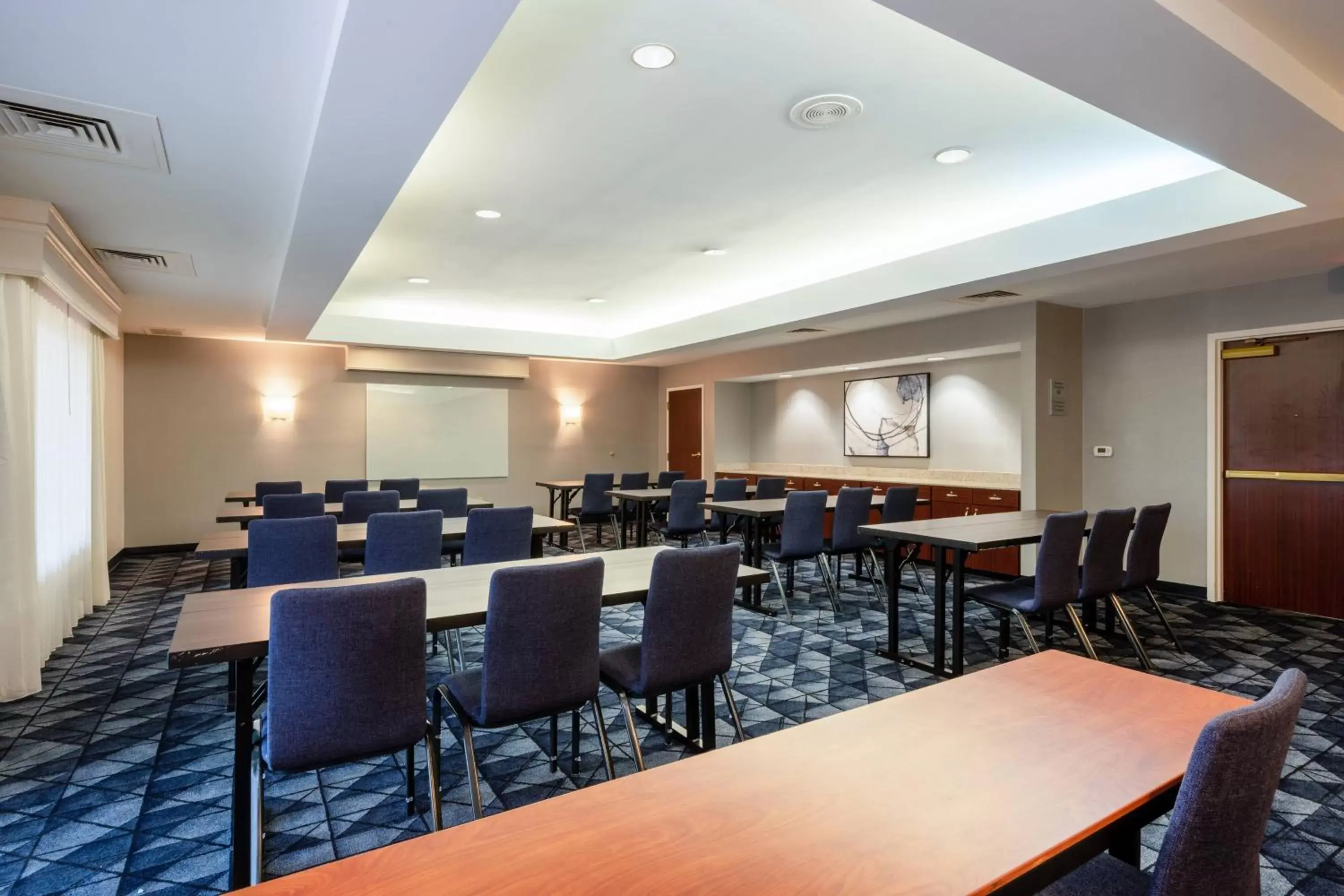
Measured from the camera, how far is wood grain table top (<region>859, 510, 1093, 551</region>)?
12.0 feet

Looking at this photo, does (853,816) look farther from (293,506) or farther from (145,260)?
(145,260)

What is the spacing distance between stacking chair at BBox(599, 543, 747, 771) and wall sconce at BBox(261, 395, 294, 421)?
7.59m

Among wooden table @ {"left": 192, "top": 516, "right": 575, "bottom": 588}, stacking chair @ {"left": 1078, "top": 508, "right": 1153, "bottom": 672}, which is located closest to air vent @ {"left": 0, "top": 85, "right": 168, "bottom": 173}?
wooden table @ {"left": 192, "top": 516, "right": 575, "bottom": 588}

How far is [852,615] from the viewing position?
16.6 feet

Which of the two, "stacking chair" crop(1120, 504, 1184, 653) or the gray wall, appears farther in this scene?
the gray wall

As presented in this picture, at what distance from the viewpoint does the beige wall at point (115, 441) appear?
268 inches

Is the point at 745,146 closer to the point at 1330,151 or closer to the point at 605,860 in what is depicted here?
the point at 1330,151

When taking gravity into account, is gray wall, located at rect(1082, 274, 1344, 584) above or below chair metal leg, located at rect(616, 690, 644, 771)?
above

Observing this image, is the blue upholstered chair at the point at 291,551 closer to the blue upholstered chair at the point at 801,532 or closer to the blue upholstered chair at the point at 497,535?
the blue upholstered chair at the point at 497,535

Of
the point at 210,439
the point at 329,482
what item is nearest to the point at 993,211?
the point at 329,482

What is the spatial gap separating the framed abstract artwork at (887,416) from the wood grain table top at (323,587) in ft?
18.1

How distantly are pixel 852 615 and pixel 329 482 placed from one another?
497 centimetres

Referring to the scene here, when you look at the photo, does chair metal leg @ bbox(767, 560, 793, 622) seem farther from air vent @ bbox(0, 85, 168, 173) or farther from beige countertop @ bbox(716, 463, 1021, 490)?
air vent @ bbox(0, 85, 168, 173)

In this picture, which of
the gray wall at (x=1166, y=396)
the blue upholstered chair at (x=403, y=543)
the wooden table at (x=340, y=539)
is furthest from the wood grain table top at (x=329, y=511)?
the gray wall at (x=1166, y=396)
